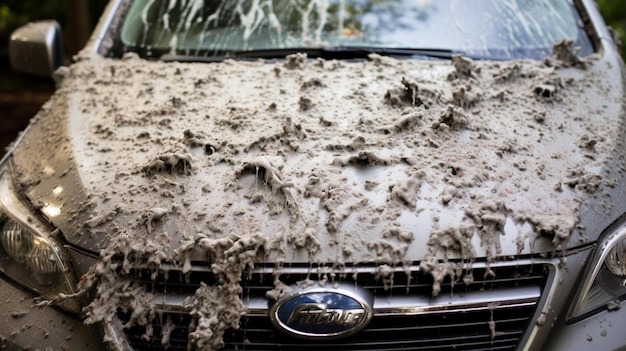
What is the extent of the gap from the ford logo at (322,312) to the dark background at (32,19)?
272 inches

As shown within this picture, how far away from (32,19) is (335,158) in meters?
11.2

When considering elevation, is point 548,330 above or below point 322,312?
above

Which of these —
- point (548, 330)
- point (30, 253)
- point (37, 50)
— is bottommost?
point (30, 253)

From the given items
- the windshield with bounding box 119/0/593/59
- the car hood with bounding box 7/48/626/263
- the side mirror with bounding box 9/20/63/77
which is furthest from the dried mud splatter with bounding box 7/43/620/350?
the side mirror with bounding box 9/20/63/77

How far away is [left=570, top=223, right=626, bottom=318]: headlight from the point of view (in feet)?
7.39

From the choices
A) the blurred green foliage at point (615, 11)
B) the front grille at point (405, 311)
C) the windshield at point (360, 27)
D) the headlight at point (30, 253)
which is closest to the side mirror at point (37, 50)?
the windshield at point (360, 27)

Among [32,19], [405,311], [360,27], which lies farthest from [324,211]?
[32,19]

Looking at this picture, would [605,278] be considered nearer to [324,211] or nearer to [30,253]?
[324,211]

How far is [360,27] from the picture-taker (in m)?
3.53

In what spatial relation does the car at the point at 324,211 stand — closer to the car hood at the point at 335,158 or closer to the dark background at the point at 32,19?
the car hood at the point at 335,158

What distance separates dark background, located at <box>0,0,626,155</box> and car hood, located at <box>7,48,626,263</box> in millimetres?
5867

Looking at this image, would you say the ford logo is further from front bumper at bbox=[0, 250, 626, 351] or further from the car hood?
front bumper at bbox=[0, 250, 626, 351]

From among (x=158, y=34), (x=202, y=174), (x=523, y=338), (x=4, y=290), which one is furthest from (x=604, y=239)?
(x=158, y=34)

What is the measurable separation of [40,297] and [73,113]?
89cm
